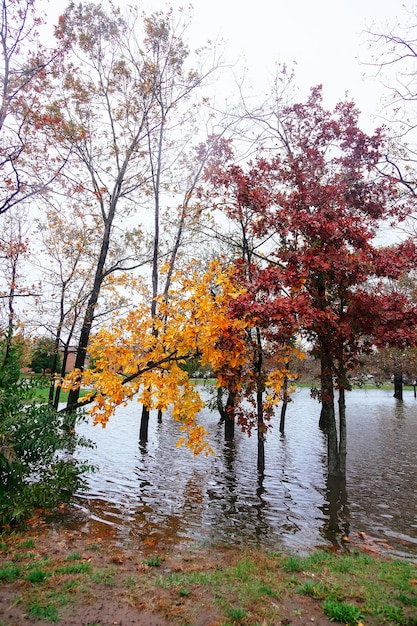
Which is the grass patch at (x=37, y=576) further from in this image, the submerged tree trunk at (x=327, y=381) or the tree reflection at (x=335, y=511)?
the submerged tree trunk at (x=327, y=381)

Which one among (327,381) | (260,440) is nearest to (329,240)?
(327,381)

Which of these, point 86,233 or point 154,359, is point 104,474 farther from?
point 86,233

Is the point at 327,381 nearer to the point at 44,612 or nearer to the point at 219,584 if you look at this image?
the point at 219,584

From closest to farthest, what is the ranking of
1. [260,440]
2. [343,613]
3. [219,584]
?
[343,613]
[219,584]
[260,440]

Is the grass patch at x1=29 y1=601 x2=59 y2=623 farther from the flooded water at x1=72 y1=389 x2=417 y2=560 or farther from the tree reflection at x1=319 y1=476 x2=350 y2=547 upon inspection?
the tree reflection at x1=319 y1=476 x2=350 y2=547

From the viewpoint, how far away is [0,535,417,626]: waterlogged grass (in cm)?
376

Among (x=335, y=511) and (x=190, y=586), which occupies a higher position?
(x=190, y=586)

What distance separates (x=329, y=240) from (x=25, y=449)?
6505 millimetres

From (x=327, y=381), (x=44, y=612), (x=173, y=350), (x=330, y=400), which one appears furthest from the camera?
(x=330, y=400)

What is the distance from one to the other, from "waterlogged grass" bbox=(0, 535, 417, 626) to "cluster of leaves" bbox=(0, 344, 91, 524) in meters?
0.56

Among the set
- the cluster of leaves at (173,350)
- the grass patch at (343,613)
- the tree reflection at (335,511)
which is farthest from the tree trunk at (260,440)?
the grass patch at (343,613)

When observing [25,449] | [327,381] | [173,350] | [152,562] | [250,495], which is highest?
[173,350]

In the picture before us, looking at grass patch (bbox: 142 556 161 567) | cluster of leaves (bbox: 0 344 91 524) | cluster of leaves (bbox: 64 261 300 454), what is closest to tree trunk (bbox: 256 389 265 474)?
cluster of leaves (bbox: 64 261 300 454)

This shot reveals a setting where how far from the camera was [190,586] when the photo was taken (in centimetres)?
429
